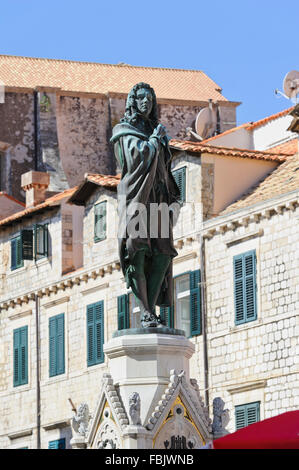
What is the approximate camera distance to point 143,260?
11094mm

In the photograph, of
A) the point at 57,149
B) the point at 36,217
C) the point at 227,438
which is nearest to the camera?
the point at 227,438

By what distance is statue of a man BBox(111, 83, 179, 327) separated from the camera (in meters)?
11.0

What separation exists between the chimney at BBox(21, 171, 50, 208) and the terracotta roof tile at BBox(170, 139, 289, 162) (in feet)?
28.6

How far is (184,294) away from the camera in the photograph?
30.0 m

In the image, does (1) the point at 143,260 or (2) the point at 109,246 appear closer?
(1) the point at 143,260

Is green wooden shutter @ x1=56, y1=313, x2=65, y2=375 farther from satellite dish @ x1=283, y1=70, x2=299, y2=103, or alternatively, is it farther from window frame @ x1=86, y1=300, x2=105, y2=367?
satellite dish @ x1=283, y1=70, x2=299, y2=103

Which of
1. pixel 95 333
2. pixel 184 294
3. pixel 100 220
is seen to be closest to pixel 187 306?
pixel 184 294

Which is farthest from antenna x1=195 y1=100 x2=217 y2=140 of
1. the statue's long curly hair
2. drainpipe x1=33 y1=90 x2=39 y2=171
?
the statue's long curly hair

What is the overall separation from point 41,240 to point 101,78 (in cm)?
1375

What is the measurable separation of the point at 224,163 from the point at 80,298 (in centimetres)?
604

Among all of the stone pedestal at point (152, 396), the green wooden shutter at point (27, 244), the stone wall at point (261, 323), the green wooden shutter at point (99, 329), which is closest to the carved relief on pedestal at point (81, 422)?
the stone pedestal at point (152, 396)
